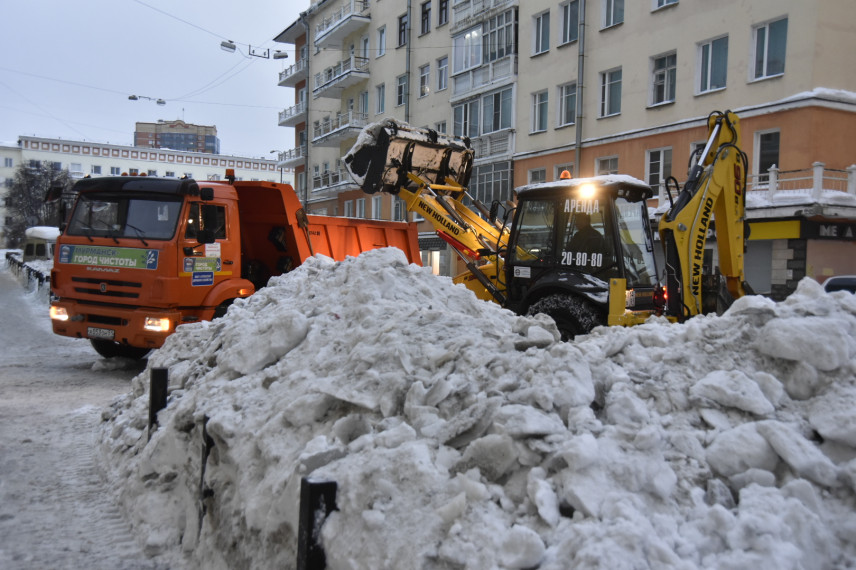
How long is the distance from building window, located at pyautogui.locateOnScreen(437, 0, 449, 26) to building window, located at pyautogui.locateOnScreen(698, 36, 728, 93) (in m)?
14.0

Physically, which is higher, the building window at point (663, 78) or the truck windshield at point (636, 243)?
the building window at point (663, 78)

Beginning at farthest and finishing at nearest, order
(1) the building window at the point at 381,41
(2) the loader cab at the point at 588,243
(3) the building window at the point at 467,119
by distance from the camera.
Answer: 1. (1) the building window at the point at 381,41
2. (3) the building window at the point at 467,119
3. (2) the loader cab at the point at 588,243

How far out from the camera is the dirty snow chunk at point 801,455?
256 centimetres

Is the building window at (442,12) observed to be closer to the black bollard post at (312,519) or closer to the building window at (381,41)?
the building window at (381,41)

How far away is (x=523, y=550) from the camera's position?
236cm

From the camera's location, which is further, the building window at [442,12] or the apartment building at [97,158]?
the apartment building at [97,158]

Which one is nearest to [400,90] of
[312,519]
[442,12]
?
[442,12]

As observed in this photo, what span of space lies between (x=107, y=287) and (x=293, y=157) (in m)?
36.3

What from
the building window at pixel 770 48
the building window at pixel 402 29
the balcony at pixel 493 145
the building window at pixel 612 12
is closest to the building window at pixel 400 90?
the building window at pixel 402 29

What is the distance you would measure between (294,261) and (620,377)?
24.1ft

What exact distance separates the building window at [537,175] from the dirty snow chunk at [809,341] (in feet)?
68.0

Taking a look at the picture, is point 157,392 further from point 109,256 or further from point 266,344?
point 109,256

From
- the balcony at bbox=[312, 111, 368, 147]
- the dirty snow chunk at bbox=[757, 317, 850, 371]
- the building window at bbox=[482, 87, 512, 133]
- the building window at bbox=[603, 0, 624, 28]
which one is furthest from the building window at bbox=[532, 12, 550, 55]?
the dirty snow chunk at bbox=[757, 317, 850, 371]

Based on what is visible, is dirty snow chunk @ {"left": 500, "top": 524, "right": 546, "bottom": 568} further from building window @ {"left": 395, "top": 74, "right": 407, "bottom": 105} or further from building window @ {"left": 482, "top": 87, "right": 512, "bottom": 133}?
building window @ {"left": 395, "top": 74, "right": 407, "bottom": 105}
